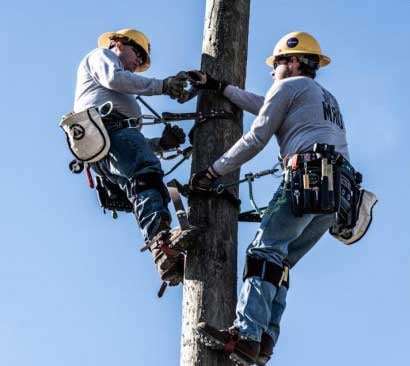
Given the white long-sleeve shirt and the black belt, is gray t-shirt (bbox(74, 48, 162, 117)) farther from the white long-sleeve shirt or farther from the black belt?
the black belt

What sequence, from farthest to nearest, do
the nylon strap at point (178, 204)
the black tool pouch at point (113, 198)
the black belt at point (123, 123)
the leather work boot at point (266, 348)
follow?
the black tool pouch at point (113, 198)
the black belt at point (123, 123)
the nylon strap at point (178, 204)
the leather work boot at point (266, 348)

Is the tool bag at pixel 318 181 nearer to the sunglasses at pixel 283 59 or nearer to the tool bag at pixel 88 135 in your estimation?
the sunglasses at pixel 283 59

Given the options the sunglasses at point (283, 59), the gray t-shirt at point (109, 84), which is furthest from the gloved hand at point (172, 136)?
the sunglasses at point (283, 59)

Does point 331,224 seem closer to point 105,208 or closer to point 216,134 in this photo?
point 216,134

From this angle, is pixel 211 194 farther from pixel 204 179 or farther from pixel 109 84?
pixel 109 84

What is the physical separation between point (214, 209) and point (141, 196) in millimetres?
597

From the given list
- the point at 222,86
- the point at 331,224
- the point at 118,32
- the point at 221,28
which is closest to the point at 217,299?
the point at 331,224

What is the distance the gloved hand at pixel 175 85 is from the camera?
685 cm

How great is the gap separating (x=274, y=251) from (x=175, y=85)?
1423mm

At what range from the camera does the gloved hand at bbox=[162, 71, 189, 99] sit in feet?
22.5

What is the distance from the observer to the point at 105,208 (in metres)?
7.45

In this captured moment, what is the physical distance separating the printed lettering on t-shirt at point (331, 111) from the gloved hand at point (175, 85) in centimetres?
89

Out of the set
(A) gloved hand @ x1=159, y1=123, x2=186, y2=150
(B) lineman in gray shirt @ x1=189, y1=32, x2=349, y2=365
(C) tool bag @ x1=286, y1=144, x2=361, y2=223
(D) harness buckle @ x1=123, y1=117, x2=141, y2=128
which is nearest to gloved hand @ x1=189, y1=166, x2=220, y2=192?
(B) lineman in gray shirt @ x1=189, y1=32, x2=349, y2=365

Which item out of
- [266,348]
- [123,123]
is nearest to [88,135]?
[123,123]
